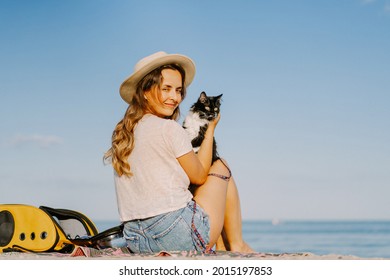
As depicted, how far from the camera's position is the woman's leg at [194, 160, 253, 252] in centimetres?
299

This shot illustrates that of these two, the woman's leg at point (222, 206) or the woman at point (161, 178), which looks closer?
the woman at point (161, 178)

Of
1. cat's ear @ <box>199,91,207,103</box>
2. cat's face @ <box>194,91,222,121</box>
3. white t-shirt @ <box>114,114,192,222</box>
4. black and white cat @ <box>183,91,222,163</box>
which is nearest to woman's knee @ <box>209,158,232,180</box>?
white t-shirt @ <box>114,114,192,222</box>

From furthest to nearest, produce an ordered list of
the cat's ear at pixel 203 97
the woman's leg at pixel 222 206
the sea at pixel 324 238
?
1. the sea at pixel 324 238
2. the cat's ear at pixel 203 97
3. the woman's leg at pixel 222 206

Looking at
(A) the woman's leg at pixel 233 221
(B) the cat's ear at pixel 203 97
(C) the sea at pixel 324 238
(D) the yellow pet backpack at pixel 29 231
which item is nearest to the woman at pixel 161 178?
(A) the woman's leg at pixel 233 221

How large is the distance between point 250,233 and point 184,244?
22930 mm

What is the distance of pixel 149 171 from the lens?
2848 millimetres

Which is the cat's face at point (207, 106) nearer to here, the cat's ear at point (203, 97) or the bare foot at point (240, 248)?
the cat's ear at point (203, 97)

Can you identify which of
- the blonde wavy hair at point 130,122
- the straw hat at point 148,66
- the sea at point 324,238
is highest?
the straw hat at point 148,66

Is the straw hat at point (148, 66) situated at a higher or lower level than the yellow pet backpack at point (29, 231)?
higher

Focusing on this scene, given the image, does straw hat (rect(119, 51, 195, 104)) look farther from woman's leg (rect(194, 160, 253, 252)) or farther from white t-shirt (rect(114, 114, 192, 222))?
woman's leg (rect(194, 160, 253, 252))

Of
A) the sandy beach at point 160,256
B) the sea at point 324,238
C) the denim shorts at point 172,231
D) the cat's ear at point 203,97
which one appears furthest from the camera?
the sea at point 324,238

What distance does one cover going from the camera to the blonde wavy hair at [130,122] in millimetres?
2910

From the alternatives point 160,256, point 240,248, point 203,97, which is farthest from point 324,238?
point 160,256
